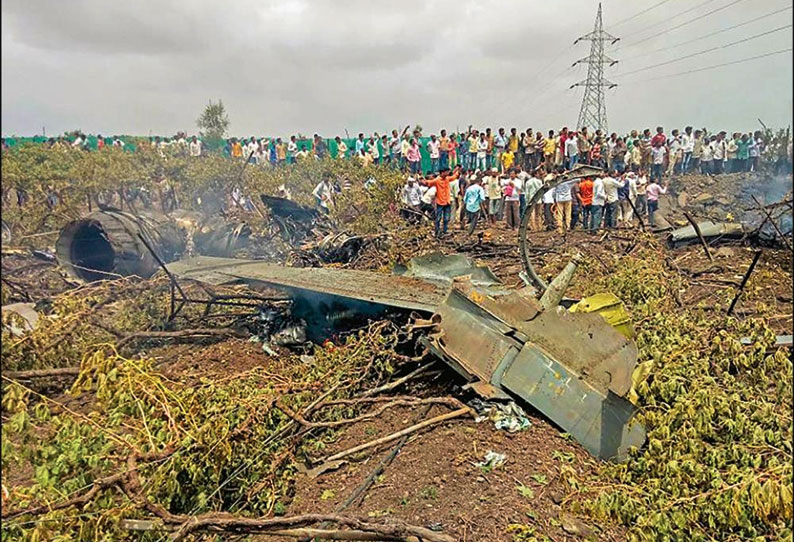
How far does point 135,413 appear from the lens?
12.8ft

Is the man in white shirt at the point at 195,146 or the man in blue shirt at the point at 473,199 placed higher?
the man in white shirt at the point at 195,146

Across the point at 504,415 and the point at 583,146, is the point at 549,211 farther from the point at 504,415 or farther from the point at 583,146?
the point at 504,415

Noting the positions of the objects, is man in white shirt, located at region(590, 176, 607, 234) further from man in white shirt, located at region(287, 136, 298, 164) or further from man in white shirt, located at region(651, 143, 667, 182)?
man in white shirt, located at region(287, 136, 298, 164)

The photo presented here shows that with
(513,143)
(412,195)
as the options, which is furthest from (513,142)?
(412,195)

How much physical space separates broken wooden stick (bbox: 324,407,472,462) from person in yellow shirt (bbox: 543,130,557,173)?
46.0 ft

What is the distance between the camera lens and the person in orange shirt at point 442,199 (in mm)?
15461

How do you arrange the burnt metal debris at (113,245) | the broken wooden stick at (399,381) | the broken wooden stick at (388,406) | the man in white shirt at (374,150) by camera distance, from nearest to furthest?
the broken wooden stick at (388,406) < the broken wooden stick at (399,381) < the burnt metal debris at (113,245) < the man in white shirt at (374,150)

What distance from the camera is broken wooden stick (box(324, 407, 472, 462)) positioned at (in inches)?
199

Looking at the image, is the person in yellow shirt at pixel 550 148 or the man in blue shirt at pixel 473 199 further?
the person in yellow shirt at pixel 550 148

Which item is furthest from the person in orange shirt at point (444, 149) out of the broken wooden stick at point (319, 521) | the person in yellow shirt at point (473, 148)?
the broken wooden stick at point (319, 521)

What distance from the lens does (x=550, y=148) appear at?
18109 millimetres

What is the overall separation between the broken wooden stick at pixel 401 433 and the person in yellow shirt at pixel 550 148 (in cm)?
1401

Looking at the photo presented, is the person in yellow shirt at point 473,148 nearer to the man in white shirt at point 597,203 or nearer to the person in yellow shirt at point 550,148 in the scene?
the person in yellow shirt at point 550,148

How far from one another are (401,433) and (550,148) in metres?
14.8
